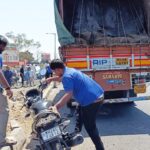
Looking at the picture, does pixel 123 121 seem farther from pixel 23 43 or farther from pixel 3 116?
pixel 23 43

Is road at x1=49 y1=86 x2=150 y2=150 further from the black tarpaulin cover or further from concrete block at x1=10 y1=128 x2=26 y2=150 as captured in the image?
the black tarpaulin cover

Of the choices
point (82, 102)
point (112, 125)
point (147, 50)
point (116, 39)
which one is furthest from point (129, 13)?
point (82, 102)

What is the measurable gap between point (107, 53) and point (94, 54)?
12.5 inches

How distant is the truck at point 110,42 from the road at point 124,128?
0.53m

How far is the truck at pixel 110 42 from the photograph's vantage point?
9.80 meters

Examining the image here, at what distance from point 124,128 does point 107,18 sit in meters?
4.06

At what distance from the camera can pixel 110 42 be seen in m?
10.5

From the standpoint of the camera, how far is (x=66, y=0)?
11.7 m

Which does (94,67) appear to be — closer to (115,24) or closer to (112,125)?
(112,125)

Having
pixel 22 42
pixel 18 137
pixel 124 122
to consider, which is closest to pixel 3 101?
pixel 18 137

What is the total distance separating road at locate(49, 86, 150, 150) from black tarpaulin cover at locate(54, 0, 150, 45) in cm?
213

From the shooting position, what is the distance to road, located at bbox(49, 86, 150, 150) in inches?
285

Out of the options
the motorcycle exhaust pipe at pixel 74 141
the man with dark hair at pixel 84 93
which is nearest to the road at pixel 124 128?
the man with dark hair at pixel 84 93

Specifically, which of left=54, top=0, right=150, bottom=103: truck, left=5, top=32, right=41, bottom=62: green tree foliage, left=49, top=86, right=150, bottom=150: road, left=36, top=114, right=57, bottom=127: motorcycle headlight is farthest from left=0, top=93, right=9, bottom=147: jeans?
left=5, top=32, right=41, bottom=62: green tree foliage
